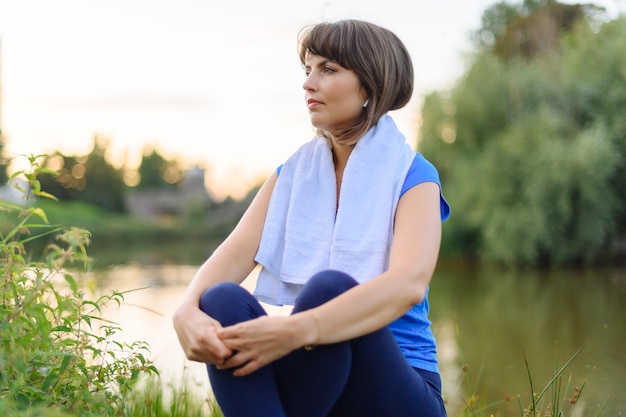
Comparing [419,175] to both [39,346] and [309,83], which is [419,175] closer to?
[309,83]

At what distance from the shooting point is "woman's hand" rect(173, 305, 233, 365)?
156 cm

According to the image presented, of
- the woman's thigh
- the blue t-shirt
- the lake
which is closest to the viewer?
the woman's thigh

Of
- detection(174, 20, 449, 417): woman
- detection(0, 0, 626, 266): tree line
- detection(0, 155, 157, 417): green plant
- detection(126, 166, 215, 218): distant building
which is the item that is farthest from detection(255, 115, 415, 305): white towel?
detection(126, 166, 215, 218): distant building

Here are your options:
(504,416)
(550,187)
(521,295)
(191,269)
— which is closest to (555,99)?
(550,187)

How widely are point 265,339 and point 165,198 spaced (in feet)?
110

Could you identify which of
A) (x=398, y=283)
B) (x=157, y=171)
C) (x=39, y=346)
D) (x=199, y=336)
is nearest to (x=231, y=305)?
(x=199, y=336)

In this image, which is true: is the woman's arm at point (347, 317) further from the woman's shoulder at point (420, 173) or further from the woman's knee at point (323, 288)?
the woman's shoulder at point (420, 173)

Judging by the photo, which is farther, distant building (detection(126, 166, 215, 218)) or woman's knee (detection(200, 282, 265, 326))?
distant building (detection(126, 166, 215, 218))

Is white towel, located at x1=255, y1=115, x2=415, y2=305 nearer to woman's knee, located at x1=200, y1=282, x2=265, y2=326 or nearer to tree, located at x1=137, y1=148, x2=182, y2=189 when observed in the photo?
woman's knee, located at x1=200, y1=282, x2=265, y2=326

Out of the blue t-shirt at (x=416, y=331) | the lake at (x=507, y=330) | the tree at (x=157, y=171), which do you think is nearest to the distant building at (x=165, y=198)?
the tree at (x=157, y=171)

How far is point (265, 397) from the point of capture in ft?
5.23

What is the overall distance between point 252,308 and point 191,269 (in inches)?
428

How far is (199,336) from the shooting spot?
1600mm

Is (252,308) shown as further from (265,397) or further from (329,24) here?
(329,24)
